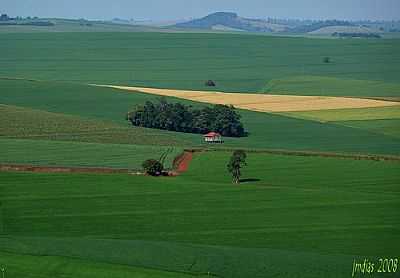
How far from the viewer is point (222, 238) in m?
32.5

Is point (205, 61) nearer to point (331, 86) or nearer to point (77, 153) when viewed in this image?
point (331, 86)

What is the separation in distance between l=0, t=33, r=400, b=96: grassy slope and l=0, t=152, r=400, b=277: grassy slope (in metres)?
42.5

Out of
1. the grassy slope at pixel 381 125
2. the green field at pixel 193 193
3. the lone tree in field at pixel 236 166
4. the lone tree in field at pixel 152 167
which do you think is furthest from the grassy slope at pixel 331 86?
the lone tree in field at pixel 152 167

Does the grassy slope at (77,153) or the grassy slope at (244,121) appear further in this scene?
the grassy slope at (244,121)

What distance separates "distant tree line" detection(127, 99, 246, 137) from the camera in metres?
63.3

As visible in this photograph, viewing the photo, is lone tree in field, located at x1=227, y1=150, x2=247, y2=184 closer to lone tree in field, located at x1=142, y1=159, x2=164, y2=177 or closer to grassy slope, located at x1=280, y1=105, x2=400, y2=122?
lone tree in field, located at x1=142, y1=159, x2=164, y2=177

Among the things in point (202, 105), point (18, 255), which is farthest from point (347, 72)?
point (18, 255)

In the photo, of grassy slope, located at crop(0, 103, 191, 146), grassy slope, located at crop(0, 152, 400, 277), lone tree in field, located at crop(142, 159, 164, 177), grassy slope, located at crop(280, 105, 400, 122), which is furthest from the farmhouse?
lone tree in field, located at crop(142, 159, 164, 177)

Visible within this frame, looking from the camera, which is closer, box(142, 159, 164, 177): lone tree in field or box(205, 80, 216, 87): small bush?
box(142, 159, 164, 177): lone tree in field

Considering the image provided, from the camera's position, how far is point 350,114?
71750 millimetres

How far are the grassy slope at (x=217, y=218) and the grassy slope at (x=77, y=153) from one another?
11.7ft

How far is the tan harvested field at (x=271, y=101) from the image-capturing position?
250 ft

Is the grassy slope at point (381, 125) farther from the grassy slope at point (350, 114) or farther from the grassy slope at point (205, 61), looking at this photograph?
the grassy slope at point (205, 61)

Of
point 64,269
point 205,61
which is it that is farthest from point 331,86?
point 64,269
